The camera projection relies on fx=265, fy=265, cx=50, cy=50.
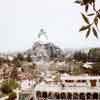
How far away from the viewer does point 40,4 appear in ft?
5.66

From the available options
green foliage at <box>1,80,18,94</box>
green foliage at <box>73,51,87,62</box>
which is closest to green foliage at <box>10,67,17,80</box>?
green foliage at <box>1,80,18,94</box>

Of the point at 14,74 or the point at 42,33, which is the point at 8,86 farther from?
the point at 42,33

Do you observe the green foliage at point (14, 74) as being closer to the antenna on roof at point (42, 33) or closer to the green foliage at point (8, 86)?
the green foliage at point (8, 86)

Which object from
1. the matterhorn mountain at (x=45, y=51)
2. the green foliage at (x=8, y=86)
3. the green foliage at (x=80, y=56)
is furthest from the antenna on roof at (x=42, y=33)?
the green foliage at (x=8, y=86)

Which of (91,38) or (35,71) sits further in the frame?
(35,71)

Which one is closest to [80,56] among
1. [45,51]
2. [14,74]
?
[45,51]

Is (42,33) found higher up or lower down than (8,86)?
higher up

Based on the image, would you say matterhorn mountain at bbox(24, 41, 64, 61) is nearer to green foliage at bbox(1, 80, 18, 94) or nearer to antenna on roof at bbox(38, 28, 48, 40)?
antenna on roof at bbox(38, 28, 48, 40)

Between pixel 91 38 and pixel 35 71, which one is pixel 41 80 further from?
pixel 91 38

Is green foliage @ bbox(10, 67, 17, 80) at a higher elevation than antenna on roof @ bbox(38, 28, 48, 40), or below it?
below

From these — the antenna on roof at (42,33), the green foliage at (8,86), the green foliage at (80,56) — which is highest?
the antenna on roof at (42,33)

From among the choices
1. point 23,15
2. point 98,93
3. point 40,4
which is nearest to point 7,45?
point 23,15

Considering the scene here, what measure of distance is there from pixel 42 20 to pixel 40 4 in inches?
4.1

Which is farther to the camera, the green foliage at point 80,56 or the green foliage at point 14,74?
the green foliage at point 14,74
